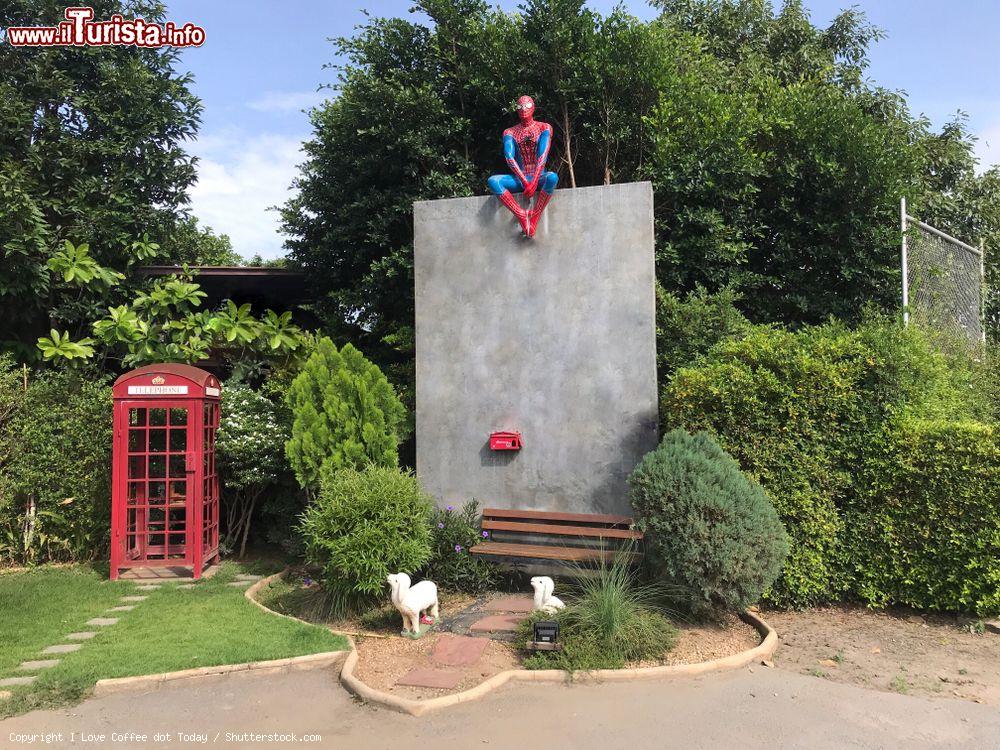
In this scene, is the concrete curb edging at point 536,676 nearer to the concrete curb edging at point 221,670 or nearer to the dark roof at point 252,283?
the concrete curb edging at point 221,670

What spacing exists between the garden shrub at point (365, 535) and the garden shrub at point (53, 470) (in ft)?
15.1

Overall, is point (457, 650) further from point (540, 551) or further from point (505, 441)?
point (505, 441)

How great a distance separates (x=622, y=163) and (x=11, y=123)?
9.37 meters

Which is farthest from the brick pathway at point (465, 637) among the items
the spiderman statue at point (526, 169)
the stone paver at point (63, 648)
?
the spiderman statue at point (526, 169)

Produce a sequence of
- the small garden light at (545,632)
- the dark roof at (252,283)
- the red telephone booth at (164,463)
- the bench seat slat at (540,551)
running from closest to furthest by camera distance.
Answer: the small garden light at (545,632)
the bench seat slat at (540,551)
the red telephone booth at (164,463)
the dark roof at (252,283)

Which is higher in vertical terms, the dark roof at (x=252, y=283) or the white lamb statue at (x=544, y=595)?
the dark roof at (x=252, y=283)

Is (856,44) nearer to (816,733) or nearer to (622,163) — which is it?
(622,163)

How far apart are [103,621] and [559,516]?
4.91 meters

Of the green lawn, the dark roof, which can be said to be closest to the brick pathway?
the green lawn

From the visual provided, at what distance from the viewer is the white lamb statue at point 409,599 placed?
6.07 metres

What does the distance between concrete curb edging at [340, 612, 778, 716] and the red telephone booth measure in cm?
428

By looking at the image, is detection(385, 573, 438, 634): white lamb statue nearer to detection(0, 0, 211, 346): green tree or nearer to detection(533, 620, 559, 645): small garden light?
detection(533, 620, 559, 645): small garden light

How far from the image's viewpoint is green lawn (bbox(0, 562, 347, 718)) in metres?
5.23

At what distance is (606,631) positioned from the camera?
5.51 meters
